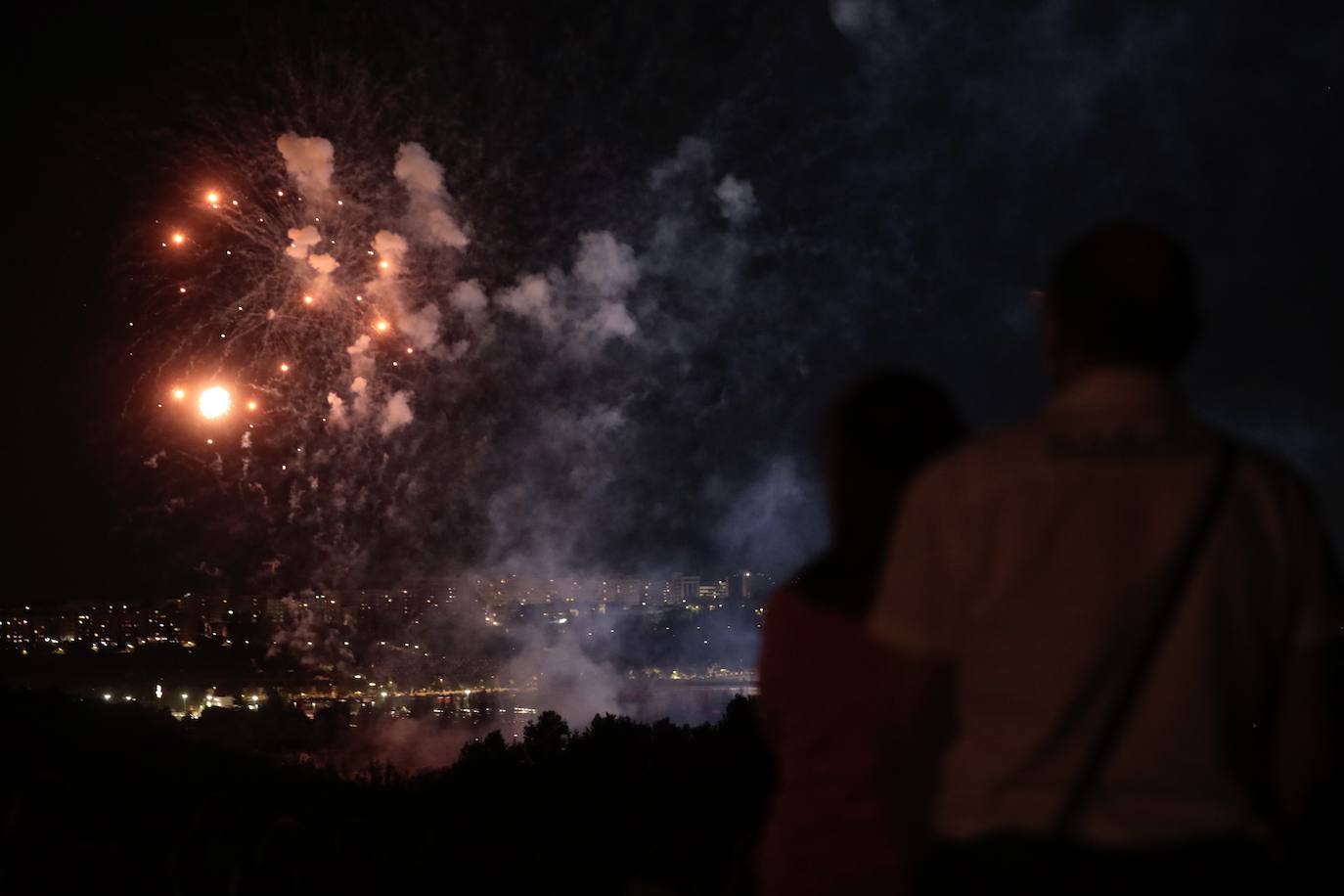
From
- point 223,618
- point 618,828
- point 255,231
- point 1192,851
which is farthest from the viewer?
point 223,618

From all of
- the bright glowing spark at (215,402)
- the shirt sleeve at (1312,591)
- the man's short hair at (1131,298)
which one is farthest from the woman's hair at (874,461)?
the bright glowing spark at (215,402)

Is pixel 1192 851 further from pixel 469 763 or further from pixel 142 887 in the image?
pixel 469 763

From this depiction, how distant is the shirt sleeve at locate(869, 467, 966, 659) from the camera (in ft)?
5.98

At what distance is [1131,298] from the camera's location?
6.35ft

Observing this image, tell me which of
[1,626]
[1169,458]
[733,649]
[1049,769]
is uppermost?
[1,626]

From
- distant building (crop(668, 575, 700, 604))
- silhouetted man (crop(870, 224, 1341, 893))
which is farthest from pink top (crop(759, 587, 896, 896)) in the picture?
distant building (crop(668, 575, 700, 604))

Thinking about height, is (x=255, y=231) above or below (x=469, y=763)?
above

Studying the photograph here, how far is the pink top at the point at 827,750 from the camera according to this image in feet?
7.57

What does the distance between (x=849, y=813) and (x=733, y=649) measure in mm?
51506

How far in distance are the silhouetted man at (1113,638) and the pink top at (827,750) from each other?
38 cm

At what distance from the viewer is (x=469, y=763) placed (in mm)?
11328

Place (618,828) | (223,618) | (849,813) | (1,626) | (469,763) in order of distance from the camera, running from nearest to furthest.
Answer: (849,813)
(618,828)
(469,763)
(1,626)
(223,618)

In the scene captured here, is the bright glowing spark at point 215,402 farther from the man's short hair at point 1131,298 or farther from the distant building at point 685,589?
the distant building at point 685,589

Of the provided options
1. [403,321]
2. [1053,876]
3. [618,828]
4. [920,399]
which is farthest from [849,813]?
[403,321]
